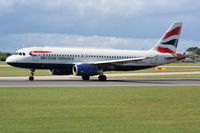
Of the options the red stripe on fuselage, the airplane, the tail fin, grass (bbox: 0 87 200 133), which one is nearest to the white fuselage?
the airplane

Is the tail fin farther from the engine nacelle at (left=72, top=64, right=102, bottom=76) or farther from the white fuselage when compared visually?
the engine nacelle at (left=72, top=64, right=102, bottom=76)

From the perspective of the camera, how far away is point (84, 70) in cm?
4497

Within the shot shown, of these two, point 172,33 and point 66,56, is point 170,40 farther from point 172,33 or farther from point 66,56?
point 66,56

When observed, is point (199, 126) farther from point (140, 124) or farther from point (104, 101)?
point (104, 101)

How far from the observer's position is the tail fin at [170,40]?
176 feet

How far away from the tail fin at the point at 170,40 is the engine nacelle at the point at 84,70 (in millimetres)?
10914

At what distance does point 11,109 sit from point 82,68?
25843 millimetres

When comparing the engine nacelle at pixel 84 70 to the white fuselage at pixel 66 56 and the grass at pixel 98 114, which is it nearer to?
the white fuselage at pixel 66 56

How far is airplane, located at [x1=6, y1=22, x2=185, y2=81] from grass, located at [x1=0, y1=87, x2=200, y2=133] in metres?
20.6

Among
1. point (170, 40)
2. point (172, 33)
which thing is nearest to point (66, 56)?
point (170, 40)

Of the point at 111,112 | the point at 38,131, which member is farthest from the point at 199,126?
the point at 38,131

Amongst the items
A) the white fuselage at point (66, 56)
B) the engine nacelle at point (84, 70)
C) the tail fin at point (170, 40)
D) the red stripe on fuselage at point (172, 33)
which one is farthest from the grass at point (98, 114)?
the red stripe on fuselage at point (172, 33)

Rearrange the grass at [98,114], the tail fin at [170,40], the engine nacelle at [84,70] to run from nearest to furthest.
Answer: the grass at [98,114], the engine nacelle at [84,70], the tail fin at [170,40]

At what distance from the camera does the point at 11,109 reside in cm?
1911
